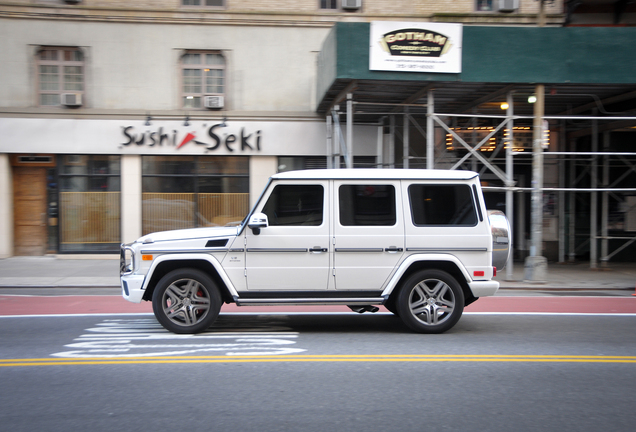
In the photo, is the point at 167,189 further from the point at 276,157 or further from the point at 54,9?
the point at 54,9

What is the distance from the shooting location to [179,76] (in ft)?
53.5

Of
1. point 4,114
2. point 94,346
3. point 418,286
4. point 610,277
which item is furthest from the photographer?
point 4,114

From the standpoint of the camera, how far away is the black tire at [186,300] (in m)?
6.66

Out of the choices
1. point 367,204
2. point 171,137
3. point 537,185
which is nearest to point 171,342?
point 367,204

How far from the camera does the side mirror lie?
6.53 m

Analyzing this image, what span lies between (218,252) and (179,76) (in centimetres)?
1115

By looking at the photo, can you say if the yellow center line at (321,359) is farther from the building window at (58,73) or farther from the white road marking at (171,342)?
the building window at (58,73)

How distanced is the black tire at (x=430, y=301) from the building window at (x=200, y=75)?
37.8 feet

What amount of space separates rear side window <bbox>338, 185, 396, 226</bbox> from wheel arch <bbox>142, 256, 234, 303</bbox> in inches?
68.6

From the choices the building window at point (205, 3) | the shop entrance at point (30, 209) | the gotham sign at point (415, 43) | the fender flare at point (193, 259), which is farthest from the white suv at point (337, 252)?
the building window at point (205, 3)

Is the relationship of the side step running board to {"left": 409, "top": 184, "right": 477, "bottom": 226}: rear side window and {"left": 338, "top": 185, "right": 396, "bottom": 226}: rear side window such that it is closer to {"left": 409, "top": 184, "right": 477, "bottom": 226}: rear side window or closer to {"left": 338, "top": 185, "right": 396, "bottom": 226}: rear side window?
{"left": 338, "top": 185, "right": 396, "bottom": 226}: rear side window

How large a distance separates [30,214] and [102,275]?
16.1 ft

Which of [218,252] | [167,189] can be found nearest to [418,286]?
[218,252]

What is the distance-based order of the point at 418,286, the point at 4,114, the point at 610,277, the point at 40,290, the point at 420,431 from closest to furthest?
1. the point at 420,431
2. the point at 418,286
3. the point at 40,290
4. the point at 610,277
5. the point at 4,114
